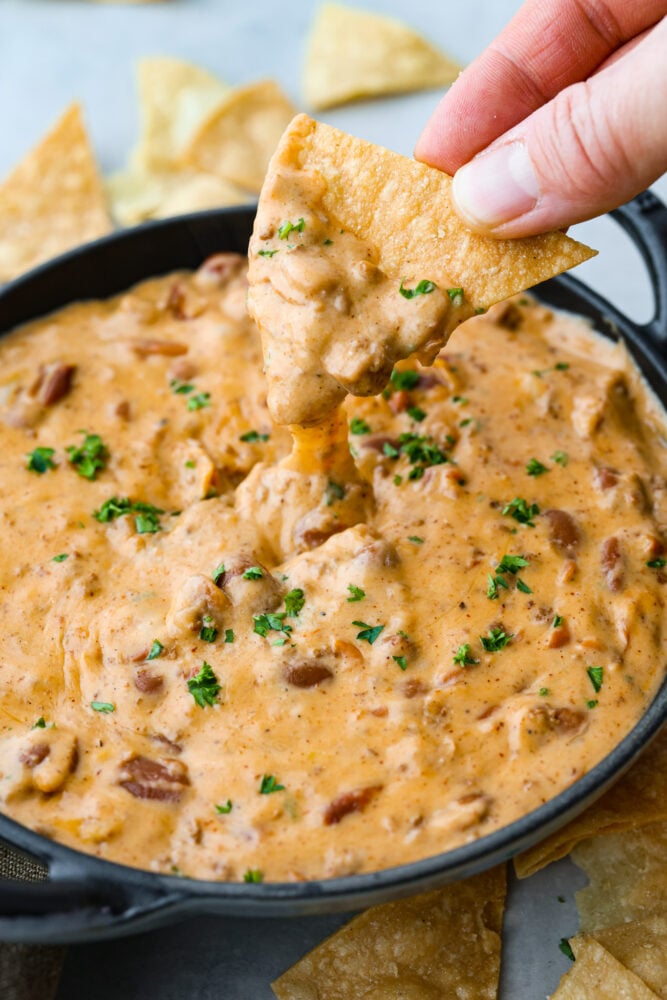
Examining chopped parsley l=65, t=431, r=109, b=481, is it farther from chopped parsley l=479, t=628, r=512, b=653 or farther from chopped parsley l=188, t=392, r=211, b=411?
chopped parsley l=479, t=628, r=512, b=653

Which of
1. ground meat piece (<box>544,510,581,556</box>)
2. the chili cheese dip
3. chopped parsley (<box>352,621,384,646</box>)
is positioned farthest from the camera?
ground meat piece (<box>544,510,581,556</box>)

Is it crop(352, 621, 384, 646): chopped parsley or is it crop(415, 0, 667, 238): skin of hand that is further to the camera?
crop(352, 621, 384, 646): chopped parsley

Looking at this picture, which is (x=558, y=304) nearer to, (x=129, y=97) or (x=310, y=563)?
(x=310, y=563)

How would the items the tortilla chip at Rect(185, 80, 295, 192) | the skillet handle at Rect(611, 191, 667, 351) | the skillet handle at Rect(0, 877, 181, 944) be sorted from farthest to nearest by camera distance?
1. the tortilla chip at Rect(185, 80, 295, 192)
2. the skillet handle at Rect(611, 191, 667, 351)
3. the skillet handle at Rect(0, 877, 181, 944)

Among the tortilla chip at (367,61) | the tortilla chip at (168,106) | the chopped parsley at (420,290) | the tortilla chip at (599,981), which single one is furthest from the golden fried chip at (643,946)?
the tortilla chip at (367,61)

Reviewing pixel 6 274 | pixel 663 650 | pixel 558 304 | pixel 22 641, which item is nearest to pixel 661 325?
pixel 558 304

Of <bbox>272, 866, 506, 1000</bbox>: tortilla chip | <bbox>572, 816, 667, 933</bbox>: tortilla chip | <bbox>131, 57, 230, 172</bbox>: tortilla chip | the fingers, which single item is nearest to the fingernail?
the fingers
